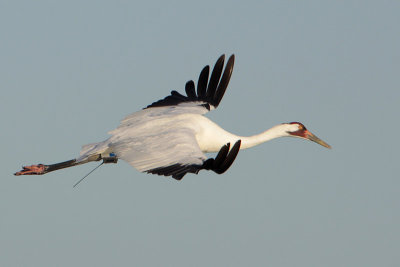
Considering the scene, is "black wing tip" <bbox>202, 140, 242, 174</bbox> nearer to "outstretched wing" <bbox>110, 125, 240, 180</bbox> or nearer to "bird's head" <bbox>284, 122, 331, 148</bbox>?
"outstretched wing" <bbox>110, 125, 240, 180</bbox>

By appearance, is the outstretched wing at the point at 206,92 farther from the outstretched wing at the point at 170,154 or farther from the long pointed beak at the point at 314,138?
the outstretched wing at the point at 170,154

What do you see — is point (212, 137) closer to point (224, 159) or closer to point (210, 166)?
point (210, 166)

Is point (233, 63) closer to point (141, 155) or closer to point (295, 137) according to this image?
point (295, 137)

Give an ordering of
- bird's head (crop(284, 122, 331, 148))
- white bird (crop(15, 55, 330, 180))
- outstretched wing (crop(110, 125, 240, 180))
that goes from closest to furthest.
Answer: outstretched wing (crop(110, 125, 240, 180)) < white bird (crop(15, 55, 330, 180)) < bird's head (crop(284, 122, 331, 148))

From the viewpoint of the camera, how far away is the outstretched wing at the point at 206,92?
22656mm

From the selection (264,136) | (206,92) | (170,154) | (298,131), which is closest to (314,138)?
(298,131)

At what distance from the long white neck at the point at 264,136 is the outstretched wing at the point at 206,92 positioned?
127cm

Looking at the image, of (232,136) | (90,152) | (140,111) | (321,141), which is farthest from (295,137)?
(90,152)

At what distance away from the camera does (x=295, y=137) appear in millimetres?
22844

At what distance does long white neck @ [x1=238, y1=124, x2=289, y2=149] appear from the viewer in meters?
22.0

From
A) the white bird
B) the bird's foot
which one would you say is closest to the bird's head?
the white bird

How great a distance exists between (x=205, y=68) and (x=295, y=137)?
9.64 feet

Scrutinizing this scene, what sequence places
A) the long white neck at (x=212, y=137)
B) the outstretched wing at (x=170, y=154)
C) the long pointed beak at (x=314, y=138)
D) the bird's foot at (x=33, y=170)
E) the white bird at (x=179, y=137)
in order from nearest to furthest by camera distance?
the outstretched wing at (x=170, y=154)
the white bird at (x=179, y=137)
the long white neck at (x=212, y=137)
the bird's foot at (x=33, y=170)
the long pointed beak at (x=314, y=138)

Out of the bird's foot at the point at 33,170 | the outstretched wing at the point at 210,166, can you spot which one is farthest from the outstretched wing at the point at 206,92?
the outstretched wing at the point at 210,166
